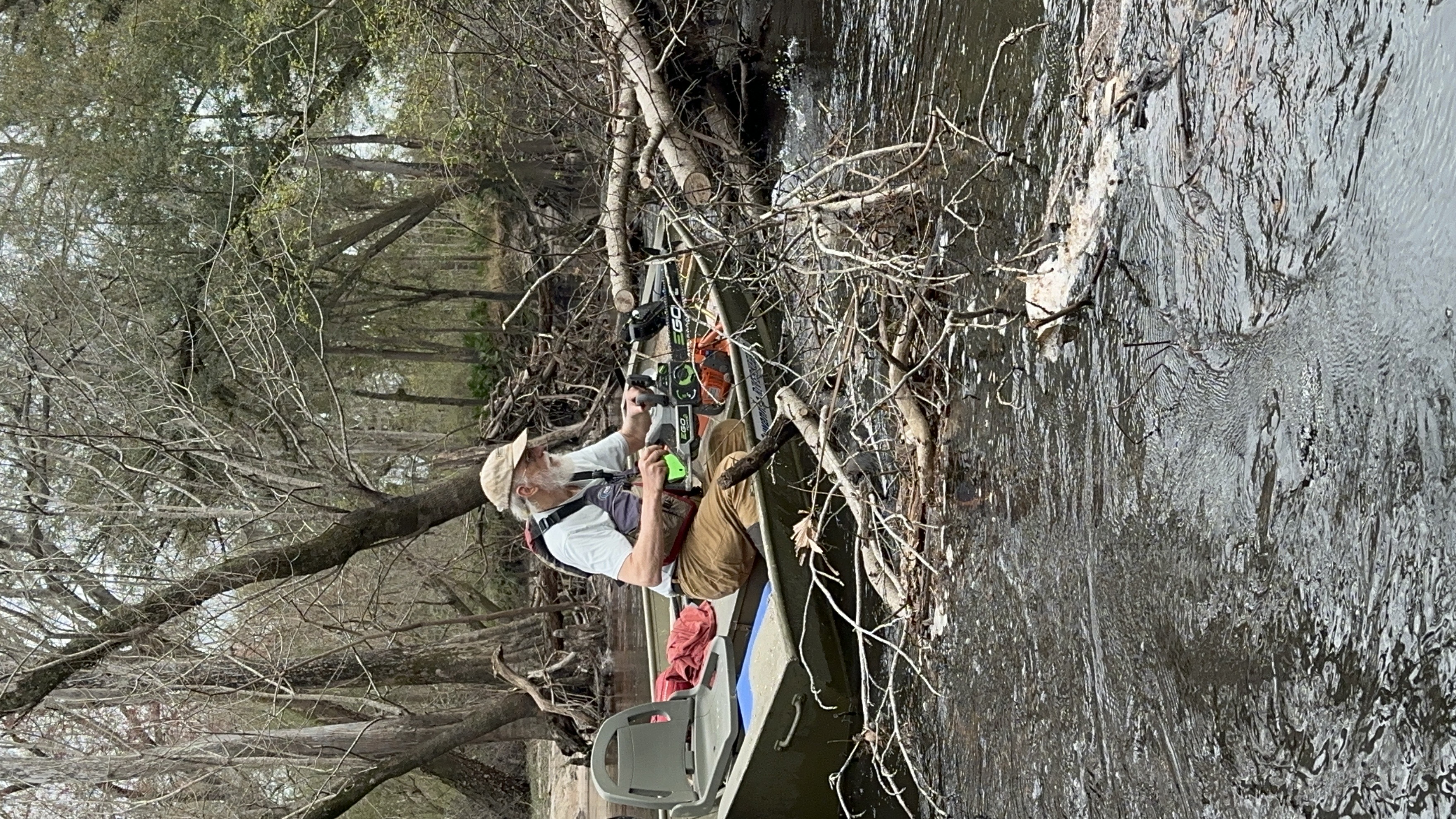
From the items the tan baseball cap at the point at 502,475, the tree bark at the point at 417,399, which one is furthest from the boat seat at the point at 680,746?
the tree bark at the point at 417,399

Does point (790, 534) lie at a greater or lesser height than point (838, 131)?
lesser

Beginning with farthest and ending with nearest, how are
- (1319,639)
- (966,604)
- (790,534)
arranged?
(790,534) → (966,604) → (1319,639)

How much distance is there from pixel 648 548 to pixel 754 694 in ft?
2.92

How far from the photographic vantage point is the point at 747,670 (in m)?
5.84

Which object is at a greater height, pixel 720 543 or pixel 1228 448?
pixel 1228 448

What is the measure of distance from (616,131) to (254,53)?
14.9ft

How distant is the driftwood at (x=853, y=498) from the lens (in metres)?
5.27

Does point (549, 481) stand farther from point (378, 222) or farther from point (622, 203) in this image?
point (378, 222)

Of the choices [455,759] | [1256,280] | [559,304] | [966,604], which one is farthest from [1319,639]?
[455,759]

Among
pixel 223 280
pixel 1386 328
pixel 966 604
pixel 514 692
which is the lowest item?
pixel 514 692

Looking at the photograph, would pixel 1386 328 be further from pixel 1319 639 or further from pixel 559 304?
pixel 559 304

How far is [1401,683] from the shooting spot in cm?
250

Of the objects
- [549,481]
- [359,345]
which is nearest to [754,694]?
[549,481]

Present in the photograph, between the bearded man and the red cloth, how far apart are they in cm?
32
